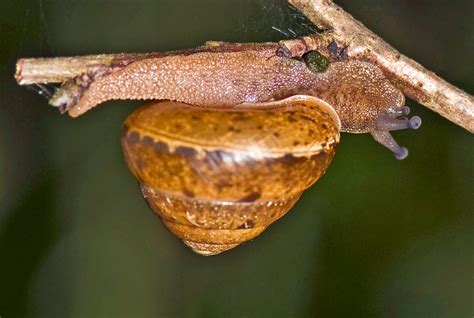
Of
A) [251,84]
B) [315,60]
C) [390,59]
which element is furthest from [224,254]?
[390,59]

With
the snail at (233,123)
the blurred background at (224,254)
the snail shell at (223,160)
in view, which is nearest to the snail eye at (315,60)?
the snail at (233,123)

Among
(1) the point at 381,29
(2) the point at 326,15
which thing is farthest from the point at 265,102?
(1) the point at 381,29

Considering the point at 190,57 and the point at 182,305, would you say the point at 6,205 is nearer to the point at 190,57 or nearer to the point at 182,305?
the point at 182,305

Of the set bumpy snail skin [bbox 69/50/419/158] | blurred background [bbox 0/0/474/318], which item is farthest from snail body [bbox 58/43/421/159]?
blurred background [bbox 0/0/474/318]

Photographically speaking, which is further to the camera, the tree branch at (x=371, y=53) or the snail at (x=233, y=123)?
the tree branch at (x=371, y=53)

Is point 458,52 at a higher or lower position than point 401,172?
higher

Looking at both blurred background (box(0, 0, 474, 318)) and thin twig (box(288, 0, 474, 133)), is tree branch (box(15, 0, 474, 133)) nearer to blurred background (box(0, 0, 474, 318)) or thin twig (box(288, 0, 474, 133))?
thin twig (box(288, 0, 474, 133))

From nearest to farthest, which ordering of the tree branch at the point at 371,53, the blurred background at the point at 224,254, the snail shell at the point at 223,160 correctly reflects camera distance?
the snail shell at the point at 223,160 → the tree branch at the point at 371,53 → the blurred background at the point at 224,254

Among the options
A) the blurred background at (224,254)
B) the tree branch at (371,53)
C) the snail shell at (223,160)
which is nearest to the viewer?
the snail shell at (223,160)

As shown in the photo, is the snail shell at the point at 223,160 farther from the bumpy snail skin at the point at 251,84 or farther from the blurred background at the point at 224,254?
the blurred background at the point at 224,254
